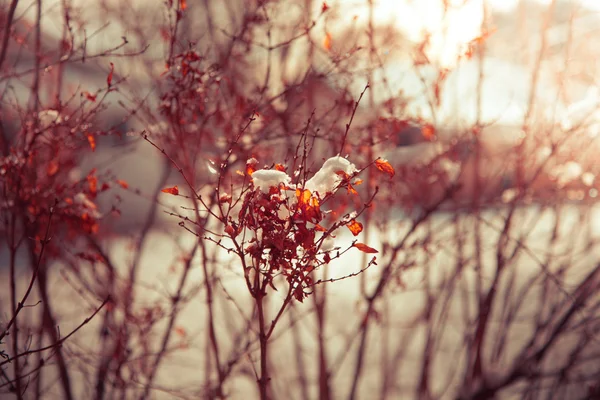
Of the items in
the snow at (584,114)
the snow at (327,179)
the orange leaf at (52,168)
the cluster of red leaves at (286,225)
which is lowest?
the cluster of red leaves at (286,225)

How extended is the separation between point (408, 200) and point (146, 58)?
9.98ft

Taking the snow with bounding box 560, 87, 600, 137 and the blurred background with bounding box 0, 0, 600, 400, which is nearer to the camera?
the blurred background with bounding box 0, 0, 600, 400

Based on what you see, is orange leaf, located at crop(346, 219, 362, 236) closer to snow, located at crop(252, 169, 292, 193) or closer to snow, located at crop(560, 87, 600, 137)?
snow, located at crop(252, 169, 292, 193)

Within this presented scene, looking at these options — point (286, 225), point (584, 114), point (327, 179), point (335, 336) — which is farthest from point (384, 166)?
point (335, 336)

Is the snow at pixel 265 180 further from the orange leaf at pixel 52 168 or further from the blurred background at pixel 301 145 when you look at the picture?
the orange leaf at pixel 52 168

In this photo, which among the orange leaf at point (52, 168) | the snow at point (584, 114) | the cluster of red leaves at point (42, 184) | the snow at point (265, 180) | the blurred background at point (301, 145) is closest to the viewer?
the snow at point (265, 180)

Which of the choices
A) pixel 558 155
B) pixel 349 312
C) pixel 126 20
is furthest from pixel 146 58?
pixel 349 312

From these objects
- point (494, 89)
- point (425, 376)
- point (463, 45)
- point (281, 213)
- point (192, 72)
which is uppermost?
point (494, 89)

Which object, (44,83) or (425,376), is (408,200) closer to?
(425,376)

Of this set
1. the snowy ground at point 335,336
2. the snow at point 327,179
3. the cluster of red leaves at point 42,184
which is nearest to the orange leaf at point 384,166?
the snow at point 327,179

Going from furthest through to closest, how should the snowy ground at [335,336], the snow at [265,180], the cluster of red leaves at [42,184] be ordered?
the snowy ground at [335,336], the cluster of red leaves at [42,184], the snow at [265,180]

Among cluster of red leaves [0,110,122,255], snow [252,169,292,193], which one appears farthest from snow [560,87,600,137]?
cluster of red leaves [0,110,122,255]

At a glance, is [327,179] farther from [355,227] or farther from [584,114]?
[584,114]

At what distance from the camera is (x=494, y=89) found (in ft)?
27.0
